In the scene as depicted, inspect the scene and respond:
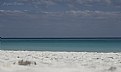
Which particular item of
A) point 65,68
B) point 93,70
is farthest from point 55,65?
point 93,70

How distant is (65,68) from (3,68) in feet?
10.2

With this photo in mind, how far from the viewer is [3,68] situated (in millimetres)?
18141

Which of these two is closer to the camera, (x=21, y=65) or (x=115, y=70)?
(x=115, y=70)

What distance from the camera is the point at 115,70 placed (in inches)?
700

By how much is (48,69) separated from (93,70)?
2210mm

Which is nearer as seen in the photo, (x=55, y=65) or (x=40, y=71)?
(x=40, y=71)

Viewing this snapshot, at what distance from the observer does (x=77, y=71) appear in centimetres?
1803

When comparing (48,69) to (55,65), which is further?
(55,65)

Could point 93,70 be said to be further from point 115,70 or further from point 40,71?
point 40,71

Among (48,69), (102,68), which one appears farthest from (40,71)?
(102,68)

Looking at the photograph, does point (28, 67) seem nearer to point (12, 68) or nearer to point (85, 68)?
point (12, 68)

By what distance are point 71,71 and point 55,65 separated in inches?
72.1

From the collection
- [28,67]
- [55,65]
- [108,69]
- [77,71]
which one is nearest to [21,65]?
[28,67]

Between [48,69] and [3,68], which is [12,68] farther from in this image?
[48,69]
